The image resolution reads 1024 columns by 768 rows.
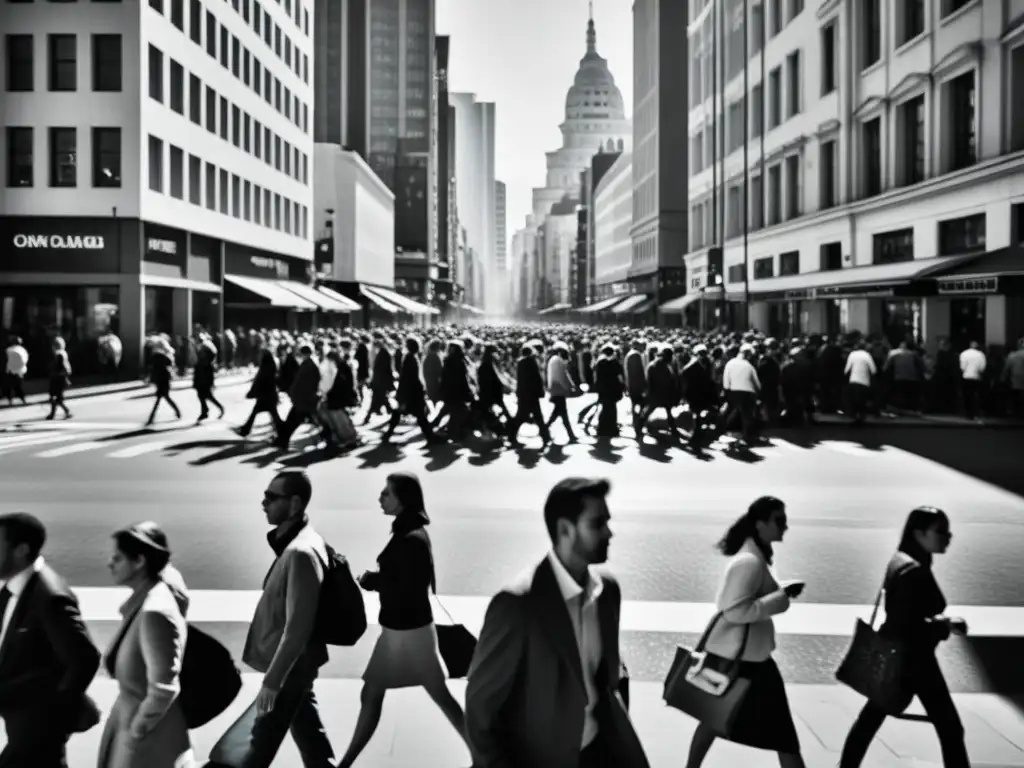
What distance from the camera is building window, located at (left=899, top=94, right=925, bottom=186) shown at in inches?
1436

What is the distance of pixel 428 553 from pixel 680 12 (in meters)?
102

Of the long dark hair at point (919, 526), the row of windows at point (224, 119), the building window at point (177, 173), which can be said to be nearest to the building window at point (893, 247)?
the building window at point (177, 173)

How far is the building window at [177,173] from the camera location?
152 feet

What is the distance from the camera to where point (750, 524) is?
521cm

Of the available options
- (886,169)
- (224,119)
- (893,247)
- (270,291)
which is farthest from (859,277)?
(224,119)

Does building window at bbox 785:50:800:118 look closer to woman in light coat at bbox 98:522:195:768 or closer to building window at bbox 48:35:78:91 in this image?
building window at bbox 48:35:78:91

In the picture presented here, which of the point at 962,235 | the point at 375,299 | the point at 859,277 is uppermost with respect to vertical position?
the point at 375,299

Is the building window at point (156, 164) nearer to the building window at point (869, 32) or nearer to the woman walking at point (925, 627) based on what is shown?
the building window at point (869, 32)

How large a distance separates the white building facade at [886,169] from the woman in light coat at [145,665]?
23078mm

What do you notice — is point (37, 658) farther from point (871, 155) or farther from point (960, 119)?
point (871, 155)

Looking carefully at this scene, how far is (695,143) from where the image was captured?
76250 mm

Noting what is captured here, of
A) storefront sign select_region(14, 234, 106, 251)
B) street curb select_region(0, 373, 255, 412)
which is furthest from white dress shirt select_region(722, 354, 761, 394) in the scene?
storefront sign select_region(14, 234, 106, 251)

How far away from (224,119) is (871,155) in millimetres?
28919

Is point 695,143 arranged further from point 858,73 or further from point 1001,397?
point 1001,397
